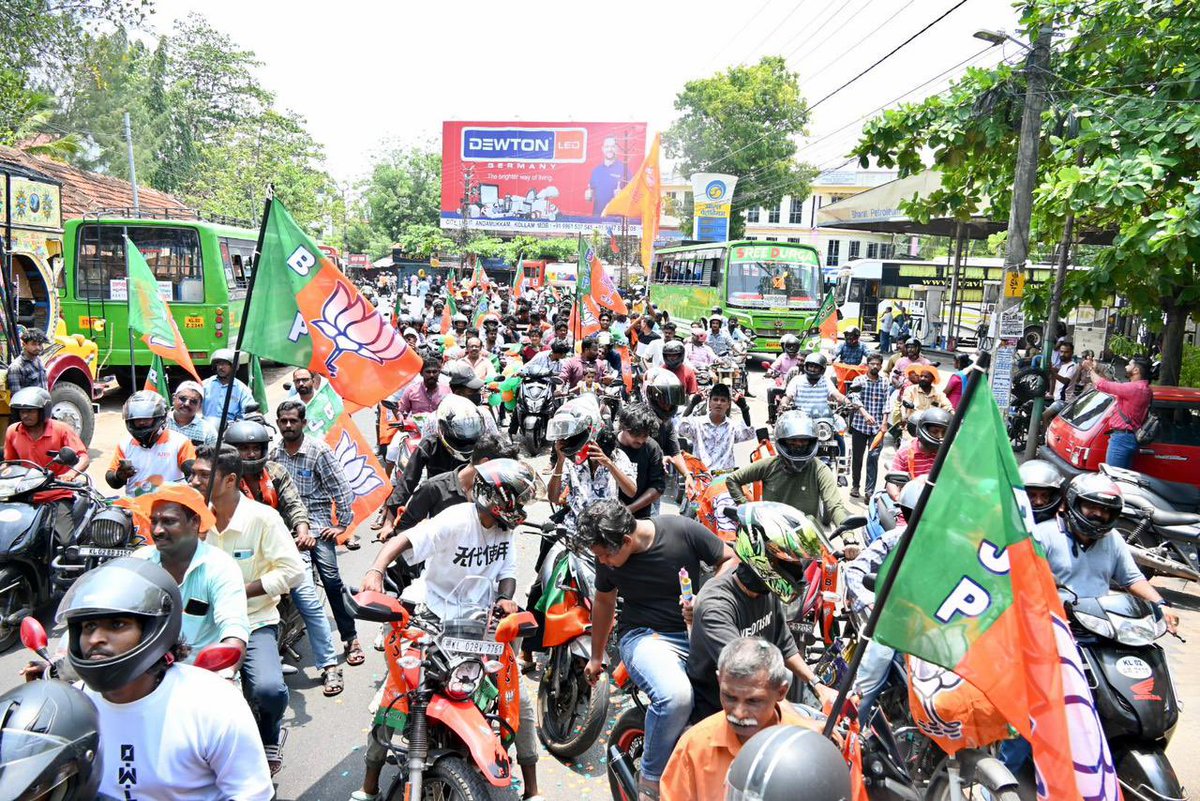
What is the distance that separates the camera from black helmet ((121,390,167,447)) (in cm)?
604

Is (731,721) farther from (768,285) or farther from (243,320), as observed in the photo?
(768,285)

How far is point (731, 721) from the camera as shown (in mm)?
2637

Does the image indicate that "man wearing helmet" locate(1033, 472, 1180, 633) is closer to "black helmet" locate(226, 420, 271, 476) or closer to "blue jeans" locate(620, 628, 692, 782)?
"blue jeans" locate(620, 628, 692, 782)

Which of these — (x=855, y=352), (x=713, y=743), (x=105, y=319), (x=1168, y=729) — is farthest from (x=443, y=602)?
(x=105, y=319)

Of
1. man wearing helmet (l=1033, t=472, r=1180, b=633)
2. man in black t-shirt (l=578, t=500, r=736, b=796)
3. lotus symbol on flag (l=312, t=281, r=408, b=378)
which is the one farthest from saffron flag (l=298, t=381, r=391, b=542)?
man wearing helmet (l=1033, t=472, r=1180, b=633)

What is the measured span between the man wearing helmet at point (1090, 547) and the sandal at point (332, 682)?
12.9 feet

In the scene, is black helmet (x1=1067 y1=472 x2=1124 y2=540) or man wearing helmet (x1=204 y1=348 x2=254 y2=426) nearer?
black helmet (x1=1067 y1=472 x2=1124 y2=540)

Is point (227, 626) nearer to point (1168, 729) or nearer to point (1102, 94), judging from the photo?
point (1168, 729)

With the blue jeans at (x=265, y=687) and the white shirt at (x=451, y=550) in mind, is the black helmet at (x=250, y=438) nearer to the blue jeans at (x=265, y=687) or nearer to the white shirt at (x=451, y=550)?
the blue jeans at (x=265, y=687)

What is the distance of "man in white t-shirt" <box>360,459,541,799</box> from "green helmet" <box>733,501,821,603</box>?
3.54 ft

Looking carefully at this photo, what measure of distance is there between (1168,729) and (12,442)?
24.3 feet

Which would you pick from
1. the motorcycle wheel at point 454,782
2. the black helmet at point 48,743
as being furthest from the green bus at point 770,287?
the black helmet at point 48,743

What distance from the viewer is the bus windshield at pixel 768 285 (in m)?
23.1

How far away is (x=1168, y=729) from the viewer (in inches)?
147
